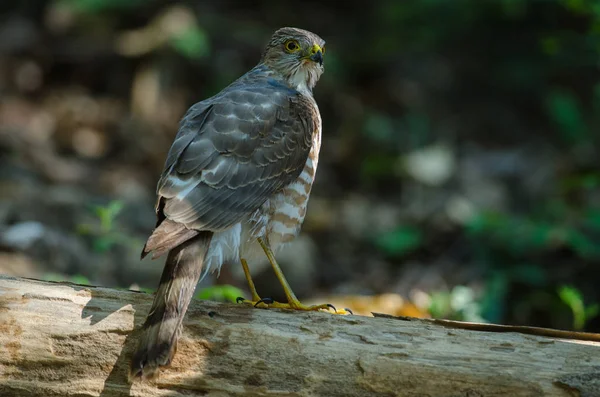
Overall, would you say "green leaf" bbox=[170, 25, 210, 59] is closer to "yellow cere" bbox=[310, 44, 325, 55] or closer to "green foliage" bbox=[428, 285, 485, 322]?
"yellow cere" bbox=[310, 44, 325, 55]

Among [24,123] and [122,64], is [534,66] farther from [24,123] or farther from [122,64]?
[24,123]

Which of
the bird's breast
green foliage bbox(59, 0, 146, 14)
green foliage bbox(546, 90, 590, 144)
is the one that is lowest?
the bird's breast

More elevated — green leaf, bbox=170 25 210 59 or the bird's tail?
green leaf, bbox=170 25 210 59

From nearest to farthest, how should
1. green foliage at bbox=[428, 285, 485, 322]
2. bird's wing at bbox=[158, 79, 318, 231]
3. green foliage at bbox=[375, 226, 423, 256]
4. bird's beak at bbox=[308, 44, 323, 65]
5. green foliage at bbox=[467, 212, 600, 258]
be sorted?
1. bird's wing at bbox=[158, 79, 318, 231]
2. bird's beak at bbox=[308, 44, 323, 65]
3. green foliage at bbox=[428, 285, 485, 322]
4. green foliage at bbox=[467, 212, 600, 258]
5. green foliage at bbox=[375, 226, 423, 256]

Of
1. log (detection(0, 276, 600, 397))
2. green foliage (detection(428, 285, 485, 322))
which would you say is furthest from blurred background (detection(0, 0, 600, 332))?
log (detection(0, 276, 600, 397))

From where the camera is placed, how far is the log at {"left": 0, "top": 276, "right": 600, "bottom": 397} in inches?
142

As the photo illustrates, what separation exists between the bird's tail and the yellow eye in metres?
2.14

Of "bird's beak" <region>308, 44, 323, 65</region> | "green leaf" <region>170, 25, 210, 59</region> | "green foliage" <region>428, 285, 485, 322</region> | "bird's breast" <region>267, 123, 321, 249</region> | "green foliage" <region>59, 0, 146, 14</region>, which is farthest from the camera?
"green foliage" <region>59, 0, 146, 14</region>

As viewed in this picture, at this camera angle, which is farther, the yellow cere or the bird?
the yellow cere

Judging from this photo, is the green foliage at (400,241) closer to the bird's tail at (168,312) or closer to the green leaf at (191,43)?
the green leaf at (191,43)

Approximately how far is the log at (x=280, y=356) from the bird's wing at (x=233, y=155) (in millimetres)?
650

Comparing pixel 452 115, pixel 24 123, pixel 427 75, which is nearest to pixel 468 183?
pixel 452 115

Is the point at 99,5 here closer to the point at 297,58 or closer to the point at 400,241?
the point at 400,241

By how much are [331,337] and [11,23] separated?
11.5 m
